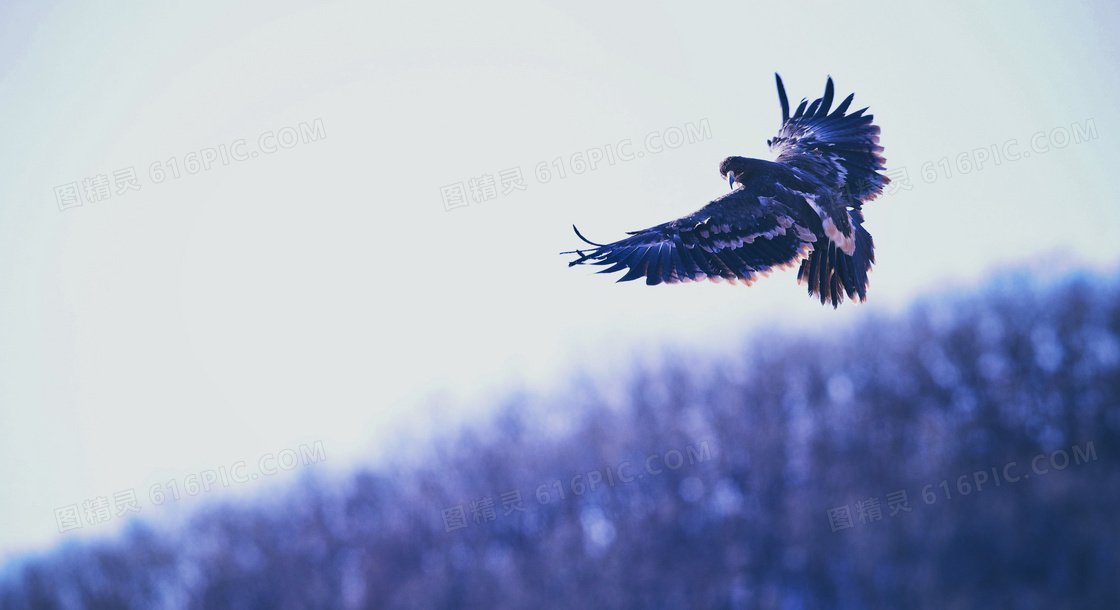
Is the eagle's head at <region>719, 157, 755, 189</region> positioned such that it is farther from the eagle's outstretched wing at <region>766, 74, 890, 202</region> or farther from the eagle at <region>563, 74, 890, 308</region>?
the eagle's outstretched wing at <region>766, 74, 890, 202</region>

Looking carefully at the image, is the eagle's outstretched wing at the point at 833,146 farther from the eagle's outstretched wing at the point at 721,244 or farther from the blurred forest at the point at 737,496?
the blurred forest at the point at 737,496

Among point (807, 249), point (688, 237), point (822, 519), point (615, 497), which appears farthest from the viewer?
point (615, 497)

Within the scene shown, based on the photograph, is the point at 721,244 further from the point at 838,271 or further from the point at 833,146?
the point at 833,146

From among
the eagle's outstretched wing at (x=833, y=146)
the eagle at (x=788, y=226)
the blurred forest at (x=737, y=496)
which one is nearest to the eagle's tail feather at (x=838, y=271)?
the eagle at (x=788, y=226)

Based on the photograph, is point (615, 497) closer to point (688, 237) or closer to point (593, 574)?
point (593, 574)

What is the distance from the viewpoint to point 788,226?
21.4 feet

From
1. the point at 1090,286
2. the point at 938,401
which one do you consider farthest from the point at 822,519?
the point at 1090,286

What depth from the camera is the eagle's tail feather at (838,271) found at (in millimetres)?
6750

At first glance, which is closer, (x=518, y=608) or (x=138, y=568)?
(x=518, y=608)

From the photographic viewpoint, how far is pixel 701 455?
36.4 metres

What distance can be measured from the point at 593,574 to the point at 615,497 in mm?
3704

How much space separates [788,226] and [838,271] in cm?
60

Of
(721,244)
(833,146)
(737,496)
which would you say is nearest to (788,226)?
(721,244)

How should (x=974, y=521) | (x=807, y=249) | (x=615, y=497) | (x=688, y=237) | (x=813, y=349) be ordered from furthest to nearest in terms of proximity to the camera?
(x=813, y=349) < (x=615, y=497) < (x=974, y=521) < (x=807, y=249) < (x=688, y=237)
